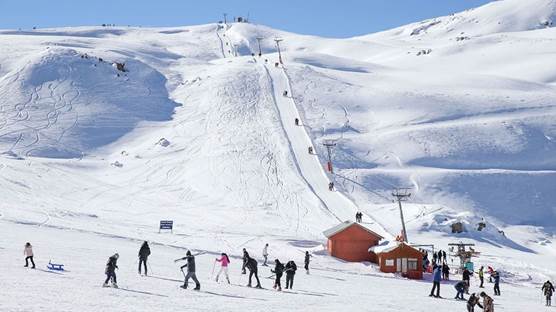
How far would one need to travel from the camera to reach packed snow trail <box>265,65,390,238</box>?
5372 cm

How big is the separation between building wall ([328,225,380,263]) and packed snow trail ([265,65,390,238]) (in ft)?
22.2

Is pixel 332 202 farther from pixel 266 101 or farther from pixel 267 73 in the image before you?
pixel 267 73

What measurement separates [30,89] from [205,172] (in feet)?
110

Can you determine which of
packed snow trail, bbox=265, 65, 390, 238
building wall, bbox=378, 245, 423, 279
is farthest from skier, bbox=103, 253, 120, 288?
packed snow trail, bbox=265, 65, 390, 238

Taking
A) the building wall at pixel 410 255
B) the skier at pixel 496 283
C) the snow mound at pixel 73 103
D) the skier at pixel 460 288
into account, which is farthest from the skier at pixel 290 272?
the snow mound at pixel 73 103

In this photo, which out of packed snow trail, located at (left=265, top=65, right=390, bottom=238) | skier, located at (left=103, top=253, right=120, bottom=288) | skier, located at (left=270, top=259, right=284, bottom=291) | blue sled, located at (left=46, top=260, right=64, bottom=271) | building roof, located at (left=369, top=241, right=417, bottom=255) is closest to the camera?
skier, located at (left=103, top=253, right=120, bottom=288)

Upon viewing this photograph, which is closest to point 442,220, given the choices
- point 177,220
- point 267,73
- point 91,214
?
point 177,220

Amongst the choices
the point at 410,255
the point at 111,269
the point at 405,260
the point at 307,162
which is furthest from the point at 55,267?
the point at 307,162

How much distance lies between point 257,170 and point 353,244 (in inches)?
881

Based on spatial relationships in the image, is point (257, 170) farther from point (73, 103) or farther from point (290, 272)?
point (290, 272)

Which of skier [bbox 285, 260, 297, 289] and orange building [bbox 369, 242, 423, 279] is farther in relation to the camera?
orange building [bbox 369, 242, 423, 279]

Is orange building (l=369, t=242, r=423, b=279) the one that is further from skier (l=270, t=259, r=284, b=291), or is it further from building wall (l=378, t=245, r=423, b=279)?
skier (l=270, t=259, r=284, b=291)

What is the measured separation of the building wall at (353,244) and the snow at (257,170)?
1786 mm

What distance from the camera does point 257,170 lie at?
62000 mm
